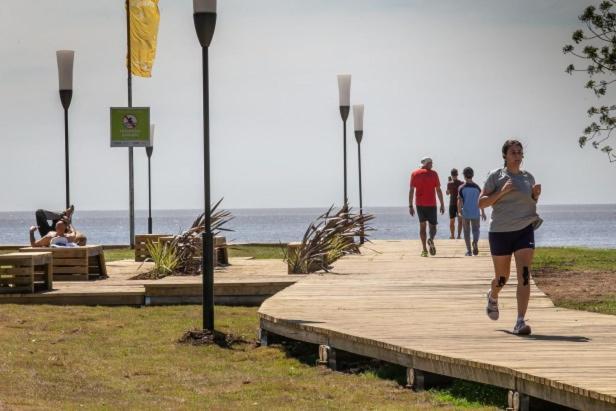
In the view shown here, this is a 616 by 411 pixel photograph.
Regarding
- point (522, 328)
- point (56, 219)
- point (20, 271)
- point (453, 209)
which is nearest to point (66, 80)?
point (56, 219)

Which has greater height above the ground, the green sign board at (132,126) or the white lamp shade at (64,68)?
the white lamp shade at (64,68)

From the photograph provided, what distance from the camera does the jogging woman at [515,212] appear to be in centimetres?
1197

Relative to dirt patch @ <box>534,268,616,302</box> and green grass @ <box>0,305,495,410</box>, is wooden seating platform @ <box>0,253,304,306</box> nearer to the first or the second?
green grass @ <box>0,305,495,410</box>

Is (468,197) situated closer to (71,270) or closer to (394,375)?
(71,270)

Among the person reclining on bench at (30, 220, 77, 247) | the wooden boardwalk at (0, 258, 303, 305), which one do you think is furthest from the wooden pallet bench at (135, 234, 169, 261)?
the wooden boardwalk at (0, 258, 303, 305)

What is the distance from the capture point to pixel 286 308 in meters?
15.1

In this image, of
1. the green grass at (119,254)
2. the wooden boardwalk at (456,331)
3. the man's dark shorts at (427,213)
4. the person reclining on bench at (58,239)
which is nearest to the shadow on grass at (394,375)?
the wooden boardwalk at (456,331)

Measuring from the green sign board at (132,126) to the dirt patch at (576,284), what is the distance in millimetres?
13049

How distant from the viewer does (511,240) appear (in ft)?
39.8

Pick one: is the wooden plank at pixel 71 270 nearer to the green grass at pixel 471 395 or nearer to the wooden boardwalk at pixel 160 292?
the wooden boardwalk at pixel 160 292

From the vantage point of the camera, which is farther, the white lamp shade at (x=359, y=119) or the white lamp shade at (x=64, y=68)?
the white lamp shade at (x=359, y=119)

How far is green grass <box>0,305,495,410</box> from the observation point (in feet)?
36.0

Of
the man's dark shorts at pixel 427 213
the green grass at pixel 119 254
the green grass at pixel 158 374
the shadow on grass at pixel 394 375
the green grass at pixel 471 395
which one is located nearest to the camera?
the green grass at pixel 471 395

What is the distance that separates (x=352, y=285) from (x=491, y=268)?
415 cm
